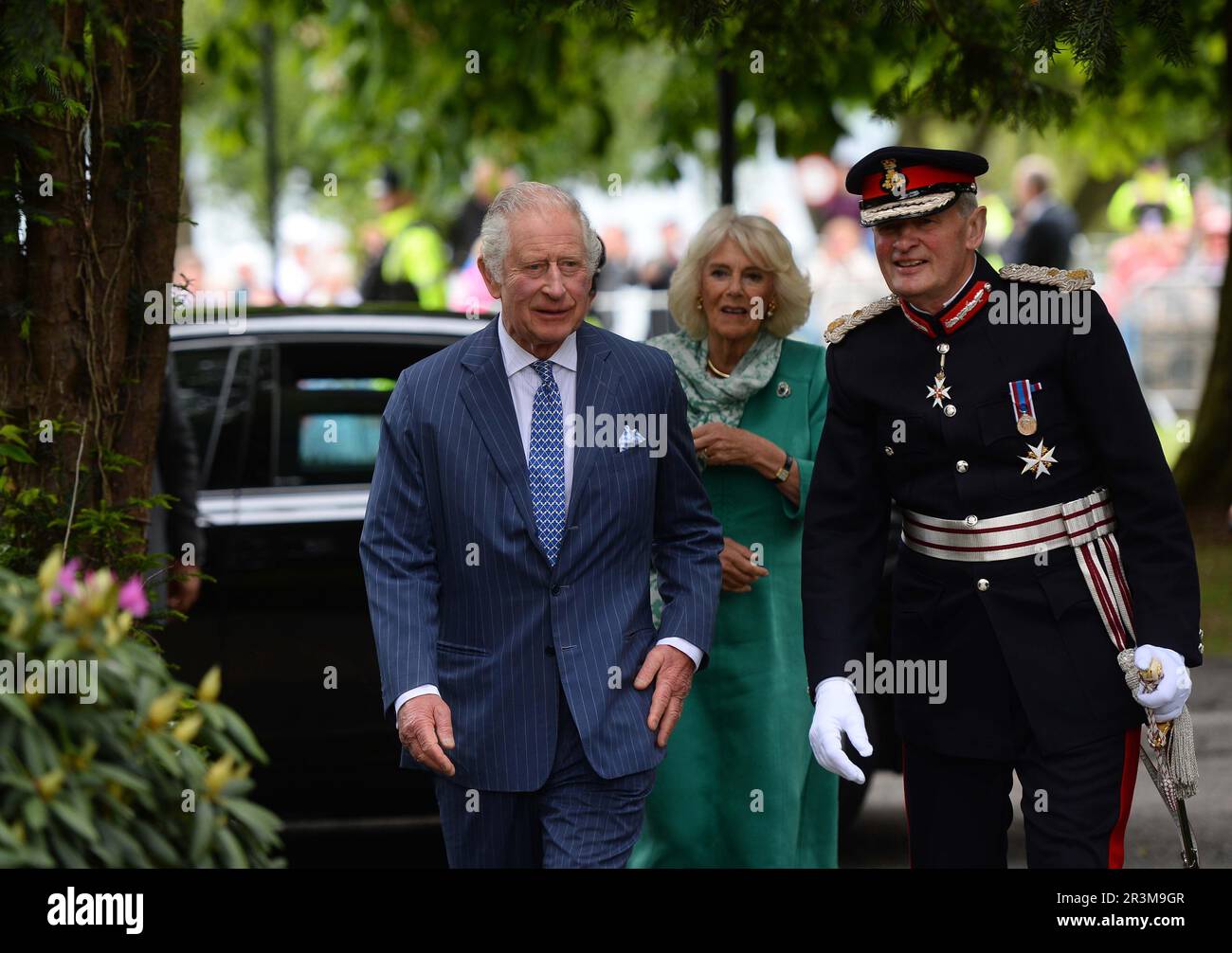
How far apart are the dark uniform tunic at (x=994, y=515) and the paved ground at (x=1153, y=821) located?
2.66 meters

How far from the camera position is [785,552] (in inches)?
217

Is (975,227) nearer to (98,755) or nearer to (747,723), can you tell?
(747,723)

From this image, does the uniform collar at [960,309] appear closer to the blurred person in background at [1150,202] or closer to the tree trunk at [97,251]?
the tree trunk at [97,251]

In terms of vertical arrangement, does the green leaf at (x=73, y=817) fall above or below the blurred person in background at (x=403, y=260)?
below

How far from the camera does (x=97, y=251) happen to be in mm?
4754

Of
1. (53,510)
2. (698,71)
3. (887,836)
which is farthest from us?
(698,71)

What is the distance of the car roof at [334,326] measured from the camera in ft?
23.2

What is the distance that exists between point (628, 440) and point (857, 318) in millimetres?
694

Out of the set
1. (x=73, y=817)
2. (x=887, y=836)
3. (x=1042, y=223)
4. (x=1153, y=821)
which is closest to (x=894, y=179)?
(x=73, y=817)

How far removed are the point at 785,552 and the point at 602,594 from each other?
52.3 inches

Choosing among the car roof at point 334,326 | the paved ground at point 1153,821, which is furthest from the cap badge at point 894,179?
the paved ground at point 1153,821

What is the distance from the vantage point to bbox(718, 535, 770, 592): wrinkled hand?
17.6 ft

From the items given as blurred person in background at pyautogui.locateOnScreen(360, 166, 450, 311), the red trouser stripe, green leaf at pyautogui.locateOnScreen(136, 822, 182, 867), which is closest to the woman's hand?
the red trouser stripe
